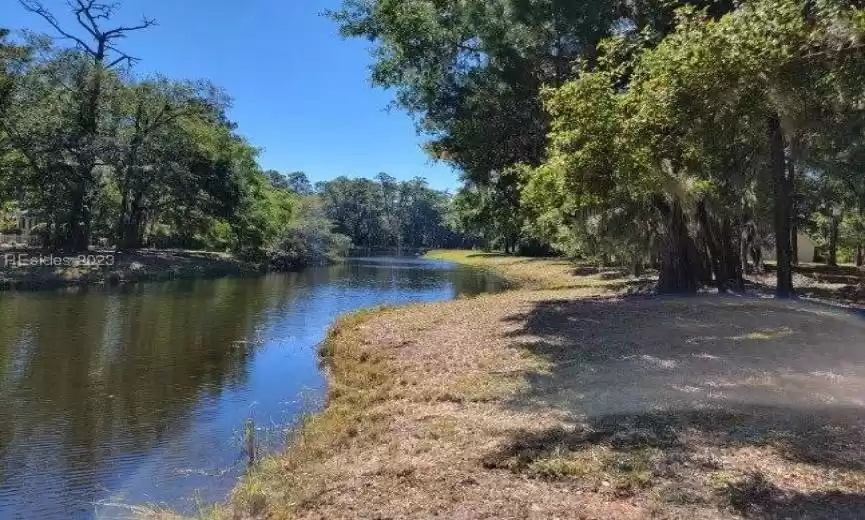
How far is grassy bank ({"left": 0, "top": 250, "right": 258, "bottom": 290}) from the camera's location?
27964 millimetres

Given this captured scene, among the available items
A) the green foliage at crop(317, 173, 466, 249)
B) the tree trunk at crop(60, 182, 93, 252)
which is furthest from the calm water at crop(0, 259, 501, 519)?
the green foliage at crop(317, 173, 466, 249)

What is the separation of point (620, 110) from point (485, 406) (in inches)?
219

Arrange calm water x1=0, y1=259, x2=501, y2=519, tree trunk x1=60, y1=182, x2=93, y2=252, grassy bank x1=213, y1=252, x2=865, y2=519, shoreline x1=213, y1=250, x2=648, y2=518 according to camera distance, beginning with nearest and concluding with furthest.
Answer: grassy bank x1=213, y1=252, x2=865, y2=519 → shoreline x1=213, y1=250, x2=648, y2=518 → calm water x1=0, y1=259, x2=501, y2=519 → tree trunk x1=60, y1=182, x2=93, y2=252

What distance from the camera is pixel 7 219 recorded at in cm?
4575

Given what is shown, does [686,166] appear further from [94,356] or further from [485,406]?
[94,356]

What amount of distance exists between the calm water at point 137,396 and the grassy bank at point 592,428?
3.88 ft

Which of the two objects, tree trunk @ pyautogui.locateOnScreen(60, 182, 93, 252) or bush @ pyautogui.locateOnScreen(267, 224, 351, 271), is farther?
bush @ pyautogui.locateOnScreen(267, 224, 351, 271)

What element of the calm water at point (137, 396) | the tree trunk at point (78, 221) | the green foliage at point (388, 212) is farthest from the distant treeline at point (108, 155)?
the green foliage at point (388, 212)

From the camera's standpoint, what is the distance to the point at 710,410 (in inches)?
272

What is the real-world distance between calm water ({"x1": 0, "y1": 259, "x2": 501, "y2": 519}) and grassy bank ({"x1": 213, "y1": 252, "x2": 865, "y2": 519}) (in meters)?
1.18

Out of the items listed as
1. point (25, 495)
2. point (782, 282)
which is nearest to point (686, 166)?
point (782, 282)

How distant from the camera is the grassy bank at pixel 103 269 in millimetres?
27964

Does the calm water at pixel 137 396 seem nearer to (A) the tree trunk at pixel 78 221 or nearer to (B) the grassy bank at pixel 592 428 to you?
(B) the grassy bank at pixel 592 428

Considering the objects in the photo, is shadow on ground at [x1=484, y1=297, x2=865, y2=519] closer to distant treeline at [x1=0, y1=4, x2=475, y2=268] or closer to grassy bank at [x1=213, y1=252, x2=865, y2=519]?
grassy bank at [x1=213, y1=252, x2=865, y2=519]
